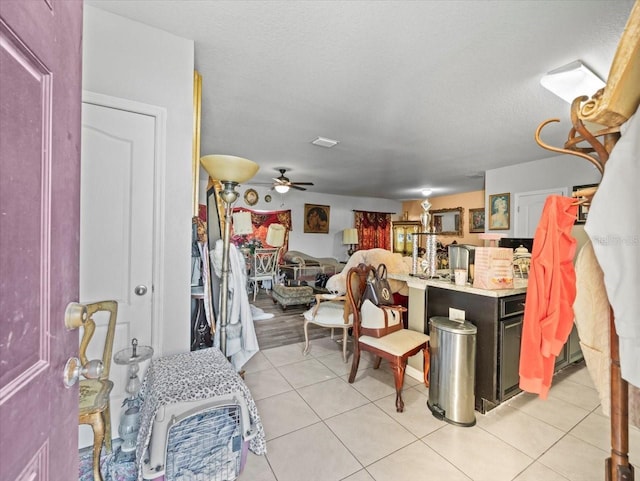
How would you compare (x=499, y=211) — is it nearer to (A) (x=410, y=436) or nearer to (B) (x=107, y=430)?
(A) (x=410, y=436)

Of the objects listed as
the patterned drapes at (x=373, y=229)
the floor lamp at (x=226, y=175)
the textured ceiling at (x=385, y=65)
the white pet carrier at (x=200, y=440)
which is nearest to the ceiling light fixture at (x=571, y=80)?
the textured ceiling at (x=385, y=65)

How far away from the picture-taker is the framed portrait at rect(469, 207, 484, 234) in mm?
6836

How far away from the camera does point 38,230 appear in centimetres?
46

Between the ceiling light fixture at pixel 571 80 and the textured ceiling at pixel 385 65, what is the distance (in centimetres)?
5

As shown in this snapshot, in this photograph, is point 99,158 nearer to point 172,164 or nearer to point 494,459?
point 172,164

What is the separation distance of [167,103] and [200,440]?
74.8 inches

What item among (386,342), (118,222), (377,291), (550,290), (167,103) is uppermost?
(167,103)

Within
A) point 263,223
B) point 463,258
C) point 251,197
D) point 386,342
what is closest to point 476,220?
point 263,223

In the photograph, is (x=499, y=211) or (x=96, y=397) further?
(x=499, y=211)

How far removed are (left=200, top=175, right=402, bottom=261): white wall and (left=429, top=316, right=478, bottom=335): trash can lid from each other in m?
5.33

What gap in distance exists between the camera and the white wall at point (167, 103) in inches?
62.2

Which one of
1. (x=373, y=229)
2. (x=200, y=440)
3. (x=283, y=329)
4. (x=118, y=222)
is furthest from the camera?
(x=373, y=229)

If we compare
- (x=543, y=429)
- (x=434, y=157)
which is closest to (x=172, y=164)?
(x=543, y=429)

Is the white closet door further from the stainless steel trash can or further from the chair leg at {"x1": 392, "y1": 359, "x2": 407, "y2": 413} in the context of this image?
the stainless steel trash can
